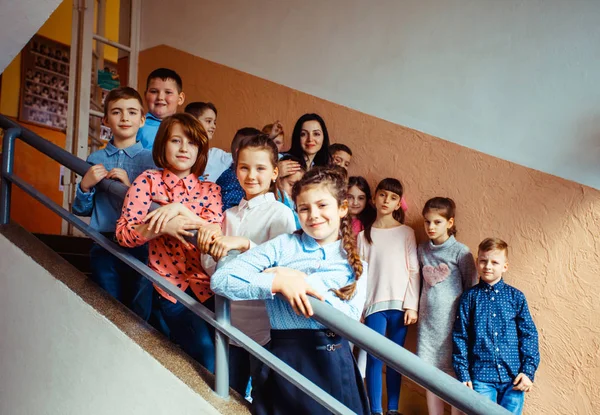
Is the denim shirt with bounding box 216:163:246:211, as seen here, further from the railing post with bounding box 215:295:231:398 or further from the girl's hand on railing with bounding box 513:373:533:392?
the girl's hand on railing with bounding box 513:373:533:392

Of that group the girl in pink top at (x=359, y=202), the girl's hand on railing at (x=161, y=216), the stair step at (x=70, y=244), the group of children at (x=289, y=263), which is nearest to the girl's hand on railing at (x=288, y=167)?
the group of children at (x=289, y=263)

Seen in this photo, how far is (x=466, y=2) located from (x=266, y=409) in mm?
2496

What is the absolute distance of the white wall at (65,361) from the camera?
1577 millimetres

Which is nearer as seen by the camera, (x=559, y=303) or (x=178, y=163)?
(x=178, y=163)

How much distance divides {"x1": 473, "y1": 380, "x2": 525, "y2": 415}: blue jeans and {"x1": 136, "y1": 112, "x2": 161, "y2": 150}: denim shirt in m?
1.93

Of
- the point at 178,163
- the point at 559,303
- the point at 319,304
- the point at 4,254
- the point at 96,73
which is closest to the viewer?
the point at 319,304

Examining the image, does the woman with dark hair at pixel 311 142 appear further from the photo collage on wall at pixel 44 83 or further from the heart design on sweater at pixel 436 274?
the photo collage on wall at pixel 44 83

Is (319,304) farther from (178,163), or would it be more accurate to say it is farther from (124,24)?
(124,24)

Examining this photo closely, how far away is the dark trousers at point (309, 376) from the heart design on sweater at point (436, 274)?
4.88ft

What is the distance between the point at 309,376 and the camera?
142 cm

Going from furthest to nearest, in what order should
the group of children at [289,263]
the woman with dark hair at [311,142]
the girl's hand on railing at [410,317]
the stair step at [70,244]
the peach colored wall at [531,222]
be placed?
the woman with dark hair at [311,142]
the stair step at [70,244]
the girl's hand on railing at [410,317]
the peach colored wall at [531,222]
the group of children at [289,263]

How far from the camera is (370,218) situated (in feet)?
10.5

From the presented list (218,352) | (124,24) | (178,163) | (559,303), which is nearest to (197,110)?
(178,163)

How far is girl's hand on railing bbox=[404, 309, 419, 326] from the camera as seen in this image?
2.89 metres
